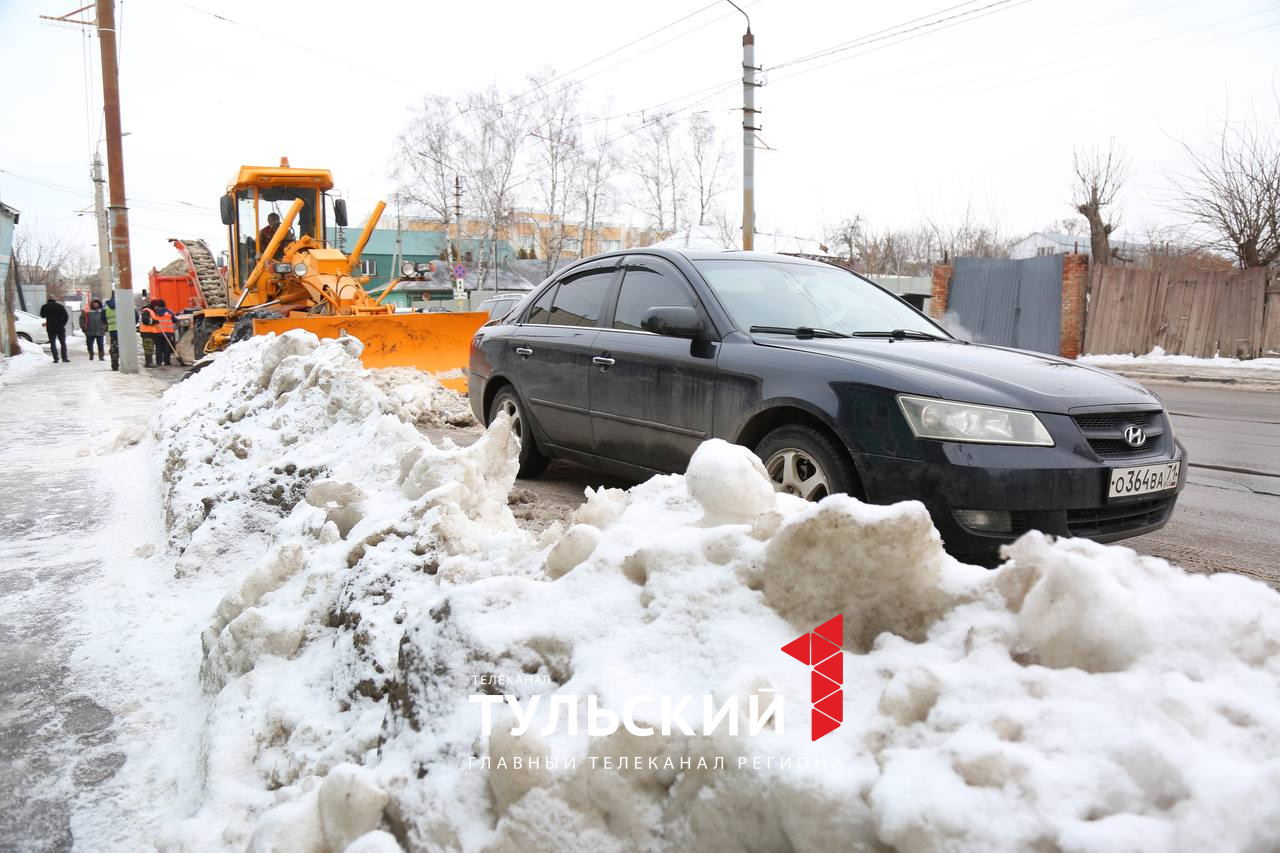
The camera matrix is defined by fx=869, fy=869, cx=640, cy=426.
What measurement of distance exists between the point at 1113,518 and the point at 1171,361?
18218 mm

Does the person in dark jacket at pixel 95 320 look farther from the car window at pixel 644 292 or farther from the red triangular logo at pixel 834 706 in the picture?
the red triangular logo at pixel 834 706

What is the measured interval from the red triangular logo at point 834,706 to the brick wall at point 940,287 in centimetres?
2304

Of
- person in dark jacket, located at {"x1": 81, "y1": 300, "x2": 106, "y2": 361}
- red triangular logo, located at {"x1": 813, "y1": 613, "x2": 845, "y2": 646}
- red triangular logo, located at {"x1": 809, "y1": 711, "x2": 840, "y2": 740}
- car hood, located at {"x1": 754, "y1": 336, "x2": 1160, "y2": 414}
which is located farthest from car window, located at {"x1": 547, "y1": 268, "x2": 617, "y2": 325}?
person in dark jacket, located at {"x1": 81, "y1": 300, "x2": 106, "y2": 361}

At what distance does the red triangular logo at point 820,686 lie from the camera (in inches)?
64.7

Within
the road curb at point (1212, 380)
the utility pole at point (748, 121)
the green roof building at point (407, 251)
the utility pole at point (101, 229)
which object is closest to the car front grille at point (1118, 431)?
the road curb at point (1212, 380)

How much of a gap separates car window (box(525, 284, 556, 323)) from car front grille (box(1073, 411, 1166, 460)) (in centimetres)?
348

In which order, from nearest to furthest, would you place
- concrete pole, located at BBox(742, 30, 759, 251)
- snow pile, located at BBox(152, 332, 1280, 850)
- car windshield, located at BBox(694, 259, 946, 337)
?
snow pile, located at BBox(152, 332, 1280, 850) → car windshield, located at BBox(694, 259, 946, 337) → concrete pole, located at BBox(742, 30, 759, 251)

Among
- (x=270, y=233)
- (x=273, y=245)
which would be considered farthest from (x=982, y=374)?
(x=270, y=233)

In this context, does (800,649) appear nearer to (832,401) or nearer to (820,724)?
(820,724)

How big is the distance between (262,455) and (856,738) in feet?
14.9

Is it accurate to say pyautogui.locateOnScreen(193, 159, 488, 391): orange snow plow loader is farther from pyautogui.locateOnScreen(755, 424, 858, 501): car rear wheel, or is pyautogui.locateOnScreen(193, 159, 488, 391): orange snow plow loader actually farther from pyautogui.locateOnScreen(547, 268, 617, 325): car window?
pyautogui.locateOnScreen(755, 424, 858, 501): car rear wheel

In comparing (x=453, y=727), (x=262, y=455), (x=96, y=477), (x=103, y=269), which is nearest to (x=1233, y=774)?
(x=453, y=727)

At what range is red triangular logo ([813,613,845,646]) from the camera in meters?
1.81

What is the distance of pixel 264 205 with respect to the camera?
14703 millimetres
